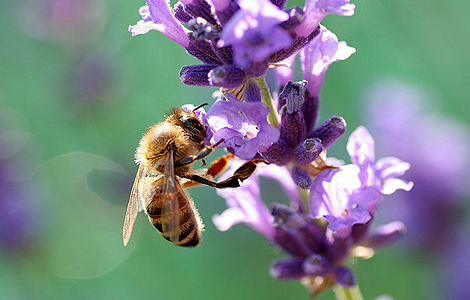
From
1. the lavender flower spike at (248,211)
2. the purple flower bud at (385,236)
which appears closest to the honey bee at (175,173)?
the lavender flower spike at (248,211)

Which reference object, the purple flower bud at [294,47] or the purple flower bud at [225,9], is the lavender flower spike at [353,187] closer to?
the purple flower bud at [294,47]

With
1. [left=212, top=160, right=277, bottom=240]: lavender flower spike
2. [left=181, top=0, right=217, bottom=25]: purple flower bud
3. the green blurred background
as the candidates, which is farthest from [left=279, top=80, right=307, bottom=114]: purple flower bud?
the green blurred background

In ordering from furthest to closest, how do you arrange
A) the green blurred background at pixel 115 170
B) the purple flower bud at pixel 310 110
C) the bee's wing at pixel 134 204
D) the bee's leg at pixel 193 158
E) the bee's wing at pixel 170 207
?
the green blurred background at pixel 115 170
the bee's wing at pixel 134 204
the bee's leg at pixel 193 158
the bee's wing at pixel 170 207
the purple flower bud at pixel 310 110

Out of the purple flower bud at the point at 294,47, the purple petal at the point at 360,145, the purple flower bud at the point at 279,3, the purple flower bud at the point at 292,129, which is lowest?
the purple petal at the point at 360,145

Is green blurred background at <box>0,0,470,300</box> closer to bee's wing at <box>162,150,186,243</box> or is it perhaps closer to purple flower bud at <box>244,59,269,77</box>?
bee's wing at <box>162,150,186,243</box>

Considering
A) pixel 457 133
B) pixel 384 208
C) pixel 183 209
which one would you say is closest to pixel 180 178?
pixel 183 209

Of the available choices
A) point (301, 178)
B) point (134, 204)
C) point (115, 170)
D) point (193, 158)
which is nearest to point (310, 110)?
point (301, 178)

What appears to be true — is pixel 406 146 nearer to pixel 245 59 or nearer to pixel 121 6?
pixel 245 59
